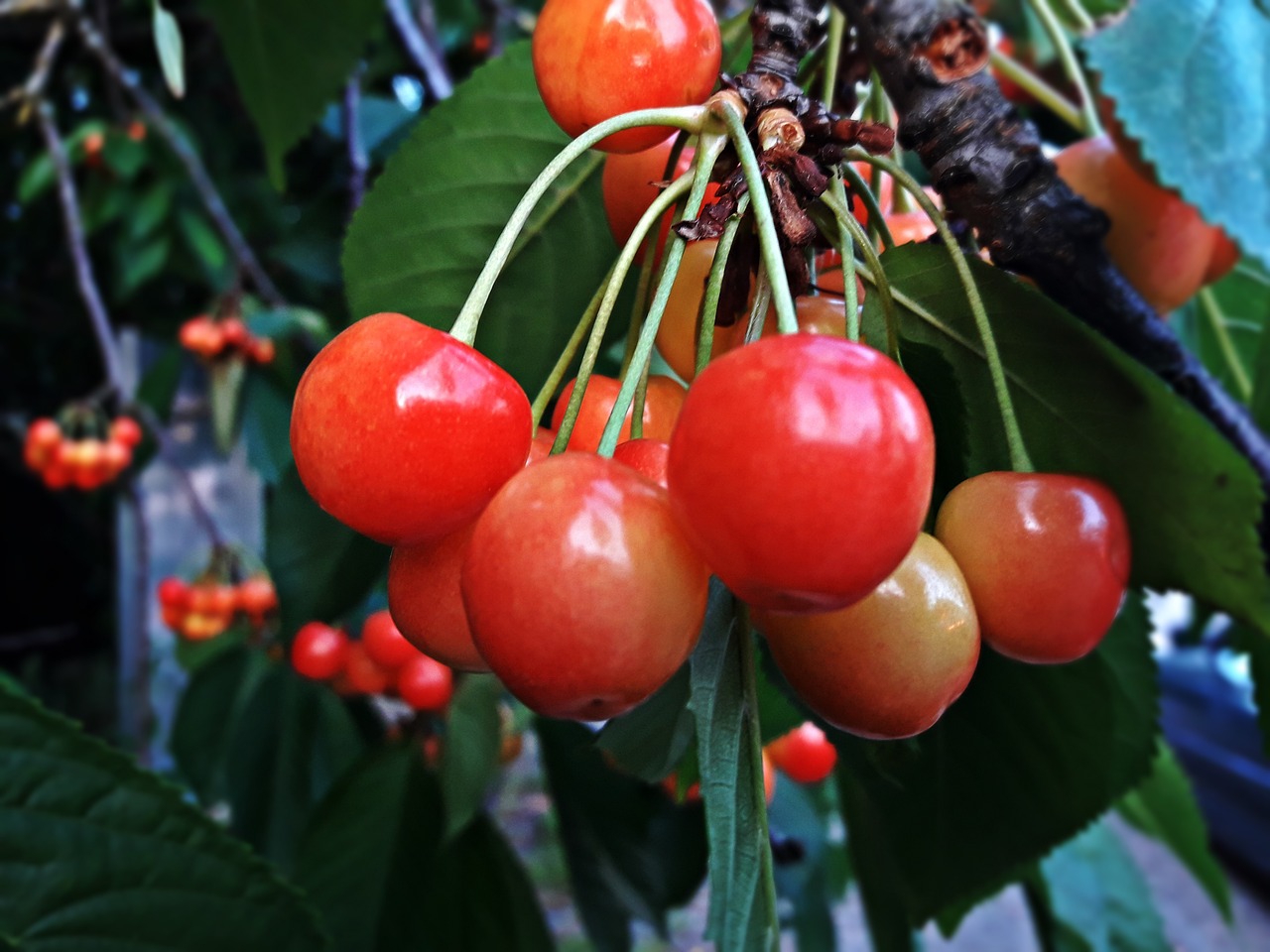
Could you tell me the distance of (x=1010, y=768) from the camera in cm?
53

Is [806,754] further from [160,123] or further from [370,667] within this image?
[160,123]

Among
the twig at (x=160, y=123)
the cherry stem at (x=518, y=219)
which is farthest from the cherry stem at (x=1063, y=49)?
the twig at (x=160, y=123)

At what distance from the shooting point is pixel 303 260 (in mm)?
1335

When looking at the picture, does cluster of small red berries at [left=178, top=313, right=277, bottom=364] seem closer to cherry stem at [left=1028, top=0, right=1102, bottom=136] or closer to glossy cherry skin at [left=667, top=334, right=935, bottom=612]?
cherry stem at [left=1028, top=0, right=1102, bottom=136]

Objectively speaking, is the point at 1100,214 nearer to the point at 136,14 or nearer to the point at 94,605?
the point at 136,14

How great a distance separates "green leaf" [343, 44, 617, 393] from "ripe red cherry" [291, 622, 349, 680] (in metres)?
0.80

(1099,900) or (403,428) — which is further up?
(403,428)

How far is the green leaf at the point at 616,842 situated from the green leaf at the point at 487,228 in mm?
775

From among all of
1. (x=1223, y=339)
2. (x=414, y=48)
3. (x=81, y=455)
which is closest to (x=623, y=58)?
(x=1223, y=339)

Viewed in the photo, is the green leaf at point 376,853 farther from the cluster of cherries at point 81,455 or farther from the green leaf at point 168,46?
the cluster of cherries at point 81,455

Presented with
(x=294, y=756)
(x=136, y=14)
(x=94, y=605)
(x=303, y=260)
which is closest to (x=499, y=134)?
(x=303, y=260)

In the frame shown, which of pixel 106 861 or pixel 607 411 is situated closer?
pixel 607 411

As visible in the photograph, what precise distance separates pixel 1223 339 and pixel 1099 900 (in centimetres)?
68

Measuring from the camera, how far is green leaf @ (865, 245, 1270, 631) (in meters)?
0.38
